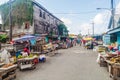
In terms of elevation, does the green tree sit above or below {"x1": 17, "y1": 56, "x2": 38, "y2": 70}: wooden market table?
above

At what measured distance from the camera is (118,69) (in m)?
9.41

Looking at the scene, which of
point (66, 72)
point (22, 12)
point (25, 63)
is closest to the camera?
point (66, 72)

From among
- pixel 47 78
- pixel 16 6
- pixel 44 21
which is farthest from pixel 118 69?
pixel 44 21

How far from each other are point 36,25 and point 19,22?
2823 mm

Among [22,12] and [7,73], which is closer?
[7,73]

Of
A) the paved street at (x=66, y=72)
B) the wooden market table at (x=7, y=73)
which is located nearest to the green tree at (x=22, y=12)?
the paved street at (x=66, y=72)

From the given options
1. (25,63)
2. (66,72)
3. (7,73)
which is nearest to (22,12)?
(25,63)

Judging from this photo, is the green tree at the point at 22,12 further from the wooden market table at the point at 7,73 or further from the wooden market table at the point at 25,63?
the wooden market table at the point at 7,73

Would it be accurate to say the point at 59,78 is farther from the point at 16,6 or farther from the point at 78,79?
the point at 16,6

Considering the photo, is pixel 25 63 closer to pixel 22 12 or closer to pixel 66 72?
pixel 66 72

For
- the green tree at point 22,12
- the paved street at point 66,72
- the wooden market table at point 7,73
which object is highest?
the green tree at point 22,12

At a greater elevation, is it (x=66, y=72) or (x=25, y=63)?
(x=25, y=63)

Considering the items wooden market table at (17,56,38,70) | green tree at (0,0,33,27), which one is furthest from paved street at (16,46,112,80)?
green tree at (0,0,33,27)

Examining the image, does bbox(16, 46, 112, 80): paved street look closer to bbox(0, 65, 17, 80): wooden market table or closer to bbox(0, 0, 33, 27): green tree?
bbox(0, 65, 17, 80): wooden market table
